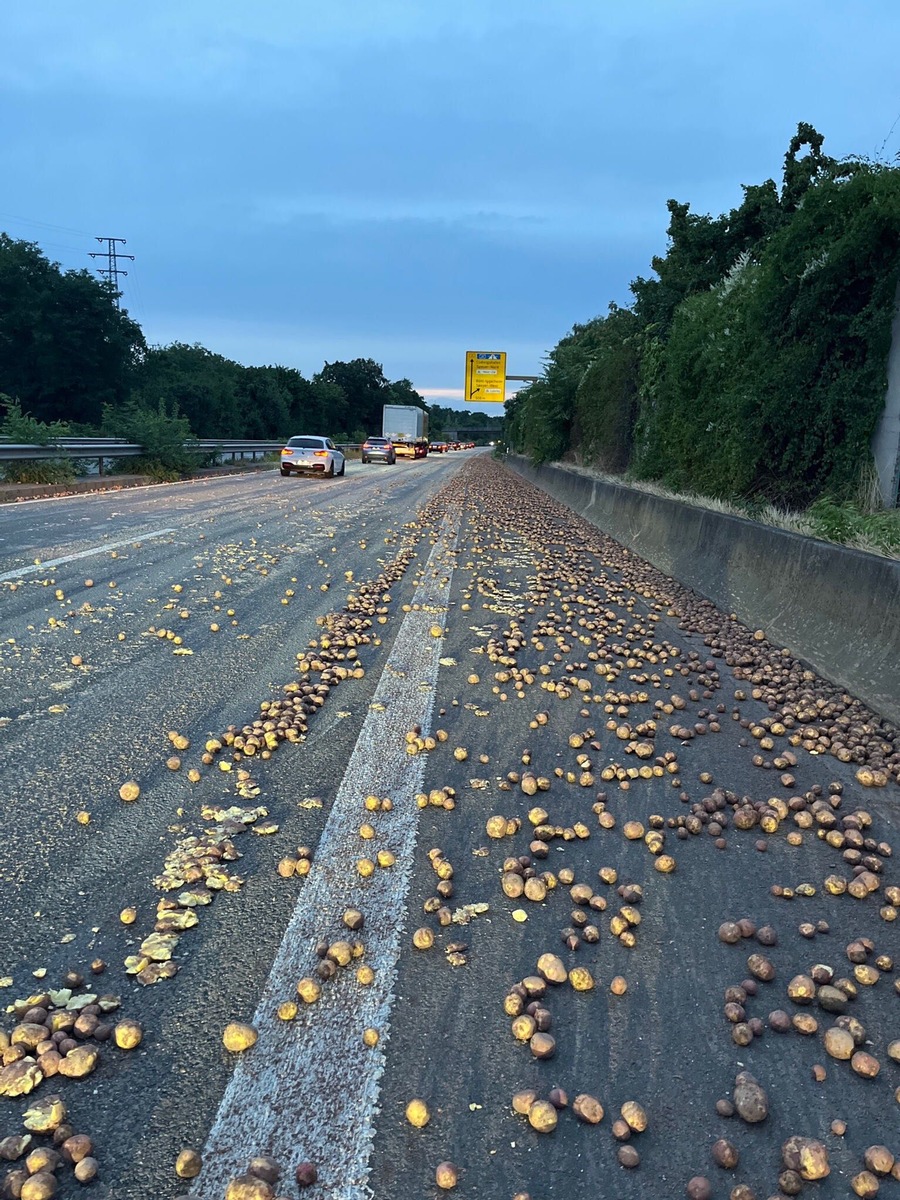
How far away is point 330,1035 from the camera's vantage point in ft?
7.09

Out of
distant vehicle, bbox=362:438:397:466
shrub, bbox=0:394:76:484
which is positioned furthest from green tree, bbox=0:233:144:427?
shrub, bbox=0:394:76:484

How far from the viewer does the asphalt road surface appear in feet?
6.18

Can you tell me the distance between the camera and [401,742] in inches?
165

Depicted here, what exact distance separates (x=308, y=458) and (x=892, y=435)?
1027 inches

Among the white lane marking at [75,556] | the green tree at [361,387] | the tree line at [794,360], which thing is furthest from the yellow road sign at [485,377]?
the green tree at [361,387]

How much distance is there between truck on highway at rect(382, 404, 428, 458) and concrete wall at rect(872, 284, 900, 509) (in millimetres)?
58962

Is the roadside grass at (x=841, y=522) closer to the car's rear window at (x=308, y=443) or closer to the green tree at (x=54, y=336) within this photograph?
the car's rear window at (x=308, y=443)

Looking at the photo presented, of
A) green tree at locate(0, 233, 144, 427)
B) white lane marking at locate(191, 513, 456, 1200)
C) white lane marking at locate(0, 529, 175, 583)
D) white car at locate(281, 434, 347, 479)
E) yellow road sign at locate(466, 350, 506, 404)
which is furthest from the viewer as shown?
green tree at locate(0, 233, 144, 427)

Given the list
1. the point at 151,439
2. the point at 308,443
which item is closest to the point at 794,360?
the point at 151,439

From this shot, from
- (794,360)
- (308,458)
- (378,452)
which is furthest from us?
(378,452)

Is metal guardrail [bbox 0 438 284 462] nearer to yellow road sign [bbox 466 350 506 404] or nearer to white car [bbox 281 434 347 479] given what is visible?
white car [bbox 281 434 347 479]

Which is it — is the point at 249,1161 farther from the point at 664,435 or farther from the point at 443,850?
the point at 664,435

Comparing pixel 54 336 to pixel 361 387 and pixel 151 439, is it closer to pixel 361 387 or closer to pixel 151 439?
pixel 151 439

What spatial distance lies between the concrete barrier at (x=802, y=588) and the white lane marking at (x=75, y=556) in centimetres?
702
